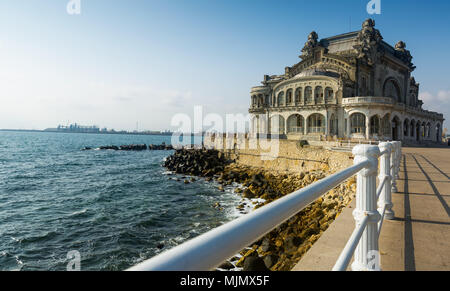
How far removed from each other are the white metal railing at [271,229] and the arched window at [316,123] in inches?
1384

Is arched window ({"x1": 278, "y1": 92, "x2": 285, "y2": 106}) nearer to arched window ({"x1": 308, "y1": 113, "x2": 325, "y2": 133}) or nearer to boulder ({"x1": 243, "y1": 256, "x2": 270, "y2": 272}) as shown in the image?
arched window ({"x1": 308, "y1": 113, "x2": 325, "y2": 133})

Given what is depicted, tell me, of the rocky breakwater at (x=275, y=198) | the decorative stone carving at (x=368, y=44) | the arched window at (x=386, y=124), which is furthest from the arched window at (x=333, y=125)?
the rocky breakwater at (x=275, y=198)

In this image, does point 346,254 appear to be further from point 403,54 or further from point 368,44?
point 403,54

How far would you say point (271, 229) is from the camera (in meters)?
1.13

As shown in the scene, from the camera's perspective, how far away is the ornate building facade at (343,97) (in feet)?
109

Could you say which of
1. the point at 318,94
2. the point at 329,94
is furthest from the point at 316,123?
the point at 329,94

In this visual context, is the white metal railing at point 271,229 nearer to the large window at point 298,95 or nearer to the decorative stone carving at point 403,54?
the large window at point 298,95

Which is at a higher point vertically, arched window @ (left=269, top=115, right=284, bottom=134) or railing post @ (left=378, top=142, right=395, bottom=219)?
arched window @ (left=269, top=115, right=284, bottom=134)

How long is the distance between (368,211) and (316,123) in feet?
119

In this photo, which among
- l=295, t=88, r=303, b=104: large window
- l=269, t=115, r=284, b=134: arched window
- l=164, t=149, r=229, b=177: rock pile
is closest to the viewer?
l=164, t=149, r=229, b=177: rock pile

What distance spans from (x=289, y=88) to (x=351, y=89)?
8.23m

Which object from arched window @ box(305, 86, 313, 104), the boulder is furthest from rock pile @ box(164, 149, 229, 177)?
the boulder

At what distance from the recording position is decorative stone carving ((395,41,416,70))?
1887 inches
